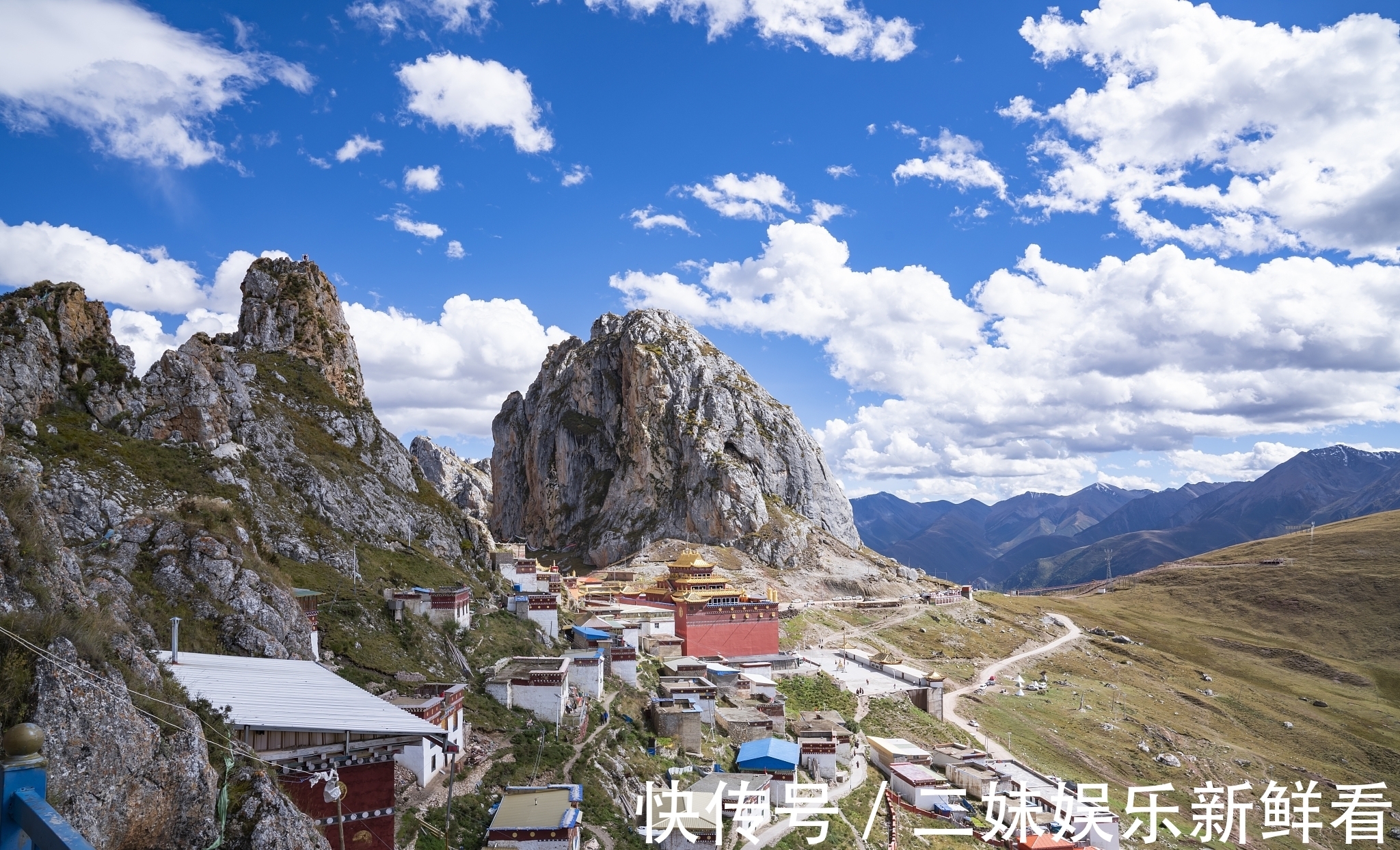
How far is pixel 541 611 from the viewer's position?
49.3 metres

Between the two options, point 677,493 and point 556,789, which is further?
point 677,493

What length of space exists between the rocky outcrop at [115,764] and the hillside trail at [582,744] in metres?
20.0

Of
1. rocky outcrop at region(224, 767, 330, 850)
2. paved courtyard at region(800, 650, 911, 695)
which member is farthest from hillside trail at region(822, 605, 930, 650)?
rocky outcrop at region(224, 767, 330, 850)

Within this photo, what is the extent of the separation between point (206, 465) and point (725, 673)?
3189 cm

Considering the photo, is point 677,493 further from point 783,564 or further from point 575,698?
point 575,698

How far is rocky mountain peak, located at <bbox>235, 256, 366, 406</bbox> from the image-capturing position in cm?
6444

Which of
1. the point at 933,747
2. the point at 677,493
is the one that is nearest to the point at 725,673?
the point at 933,747

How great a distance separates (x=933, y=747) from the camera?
4884 centimetres

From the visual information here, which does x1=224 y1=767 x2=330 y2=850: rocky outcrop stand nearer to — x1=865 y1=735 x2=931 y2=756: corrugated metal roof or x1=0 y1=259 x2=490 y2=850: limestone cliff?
x1=0 y1=259 x2=490 y2=850: limestone cliff

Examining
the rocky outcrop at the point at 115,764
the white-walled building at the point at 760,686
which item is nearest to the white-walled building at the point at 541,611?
the white-walled building at the point at 760,686

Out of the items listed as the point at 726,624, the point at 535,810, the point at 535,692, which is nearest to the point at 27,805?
the point at 535,810

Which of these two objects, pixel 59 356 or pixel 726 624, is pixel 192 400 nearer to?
pixel 59 356

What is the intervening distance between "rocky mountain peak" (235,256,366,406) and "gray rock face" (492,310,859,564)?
6632cm

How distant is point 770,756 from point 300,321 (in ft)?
175
